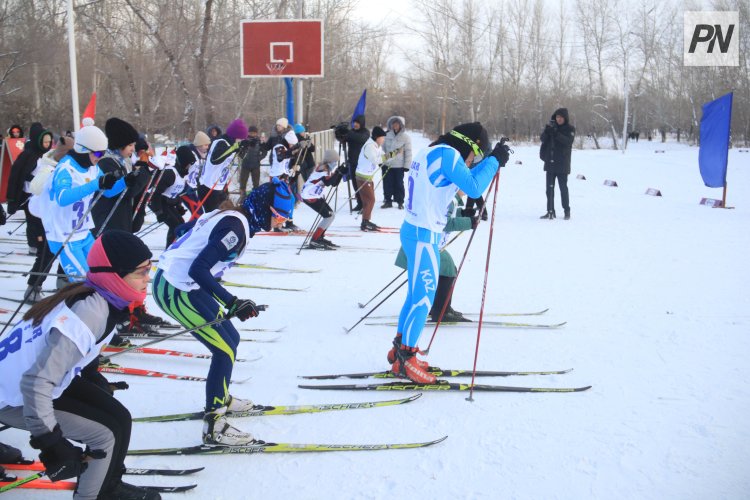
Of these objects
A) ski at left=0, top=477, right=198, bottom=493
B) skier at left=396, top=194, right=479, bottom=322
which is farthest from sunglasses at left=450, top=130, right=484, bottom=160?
ski at left=0, top=477, right=198, bottom=493

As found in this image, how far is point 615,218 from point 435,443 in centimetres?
863

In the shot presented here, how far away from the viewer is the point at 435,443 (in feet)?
11.0

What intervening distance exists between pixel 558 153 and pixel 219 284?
8.70 m

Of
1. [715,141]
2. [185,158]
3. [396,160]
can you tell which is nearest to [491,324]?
[185,158]

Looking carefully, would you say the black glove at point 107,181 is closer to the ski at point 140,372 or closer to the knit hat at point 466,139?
the ski at point 140,372

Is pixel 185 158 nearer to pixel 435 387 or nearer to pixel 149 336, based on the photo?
pixel 149 336

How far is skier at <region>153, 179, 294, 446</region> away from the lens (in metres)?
3.21

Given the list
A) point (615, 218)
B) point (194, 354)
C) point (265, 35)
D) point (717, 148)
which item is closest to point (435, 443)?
point (194, 354)

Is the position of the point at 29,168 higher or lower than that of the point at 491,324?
higher

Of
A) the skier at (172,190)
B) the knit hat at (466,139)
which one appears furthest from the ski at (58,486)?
the skier at (172,190)

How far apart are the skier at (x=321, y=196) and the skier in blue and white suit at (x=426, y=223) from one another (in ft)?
14.8

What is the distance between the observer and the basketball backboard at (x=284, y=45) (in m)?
14.0

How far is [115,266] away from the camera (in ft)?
7.80

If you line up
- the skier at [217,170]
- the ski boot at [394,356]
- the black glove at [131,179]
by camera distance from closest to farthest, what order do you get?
the ski boot at [394,356]
the black glove at [131,179]
the skier at [217,170]
